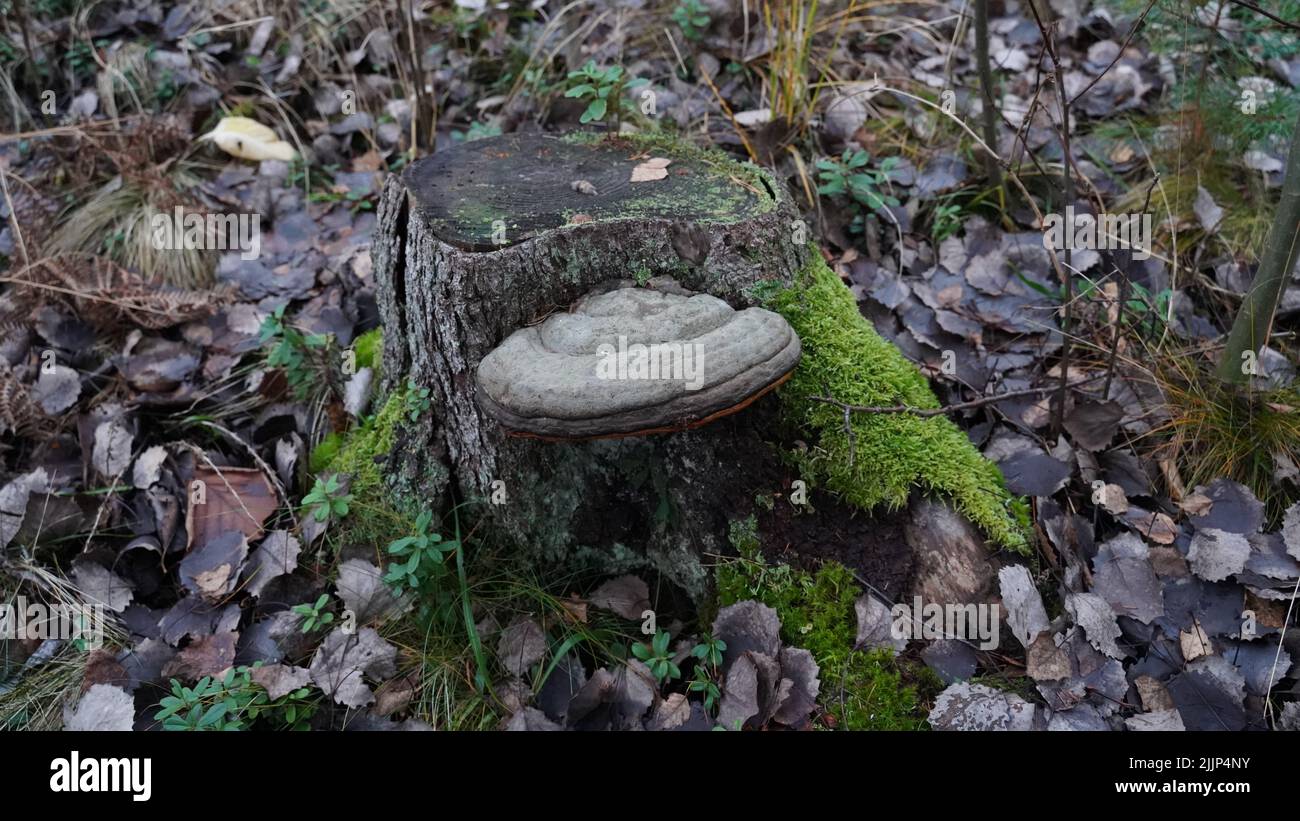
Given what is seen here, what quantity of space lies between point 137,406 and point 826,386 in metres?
3.23

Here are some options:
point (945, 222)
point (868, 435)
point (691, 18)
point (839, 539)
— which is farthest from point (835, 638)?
point (691, 18)

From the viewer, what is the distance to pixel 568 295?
3.08 meters

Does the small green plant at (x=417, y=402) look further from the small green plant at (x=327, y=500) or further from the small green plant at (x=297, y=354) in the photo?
the small green plant at (x=297, y=354)

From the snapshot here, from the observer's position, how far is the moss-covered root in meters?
3.08

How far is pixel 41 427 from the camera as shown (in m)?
4.16

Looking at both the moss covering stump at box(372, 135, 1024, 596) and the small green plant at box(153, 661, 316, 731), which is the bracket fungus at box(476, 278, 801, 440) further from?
the small green plant at box(153, 661, 316, 731)

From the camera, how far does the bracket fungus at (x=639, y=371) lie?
8.12ft

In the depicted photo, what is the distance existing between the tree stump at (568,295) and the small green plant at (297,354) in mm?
596

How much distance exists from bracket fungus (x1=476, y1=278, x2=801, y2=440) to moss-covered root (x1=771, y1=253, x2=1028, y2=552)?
0.50m

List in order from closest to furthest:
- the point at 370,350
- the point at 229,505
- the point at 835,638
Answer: the point at 835,638
the point at 229,505
the point at 370,350

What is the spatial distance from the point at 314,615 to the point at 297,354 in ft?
4.58

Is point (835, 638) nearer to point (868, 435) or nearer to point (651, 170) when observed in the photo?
point (868, 435)
